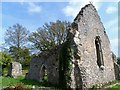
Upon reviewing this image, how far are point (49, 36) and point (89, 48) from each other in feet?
94.8

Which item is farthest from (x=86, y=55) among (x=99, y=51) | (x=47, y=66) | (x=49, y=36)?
(x=49, y=36)

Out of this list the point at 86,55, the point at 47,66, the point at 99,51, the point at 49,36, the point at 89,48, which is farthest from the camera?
the point at 49,36

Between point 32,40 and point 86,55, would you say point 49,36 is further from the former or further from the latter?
point 86,55

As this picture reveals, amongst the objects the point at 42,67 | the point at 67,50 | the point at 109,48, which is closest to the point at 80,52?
the point at 67,50

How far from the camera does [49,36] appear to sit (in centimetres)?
4816

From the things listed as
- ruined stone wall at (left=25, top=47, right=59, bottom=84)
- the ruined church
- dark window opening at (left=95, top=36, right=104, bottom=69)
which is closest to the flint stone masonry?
ruined stone wall at (left=25, top=47, right=59, bottom=84)

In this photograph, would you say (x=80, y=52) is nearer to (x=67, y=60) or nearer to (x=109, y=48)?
(x=67, y=60)

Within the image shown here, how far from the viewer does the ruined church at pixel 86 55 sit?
59.1ft

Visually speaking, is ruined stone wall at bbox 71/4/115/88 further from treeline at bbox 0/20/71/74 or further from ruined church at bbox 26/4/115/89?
treeline at bbox 0/20/71/74

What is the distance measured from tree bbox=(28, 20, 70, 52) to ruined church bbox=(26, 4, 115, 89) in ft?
72.8

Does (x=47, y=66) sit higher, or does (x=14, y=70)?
(x=14, y=70)

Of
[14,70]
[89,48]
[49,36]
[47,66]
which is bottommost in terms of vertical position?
[47,66]

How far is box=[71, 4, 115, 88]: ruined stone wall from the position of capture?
18297 mm

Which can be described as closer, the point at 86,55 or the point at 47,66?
the point at 86,55
